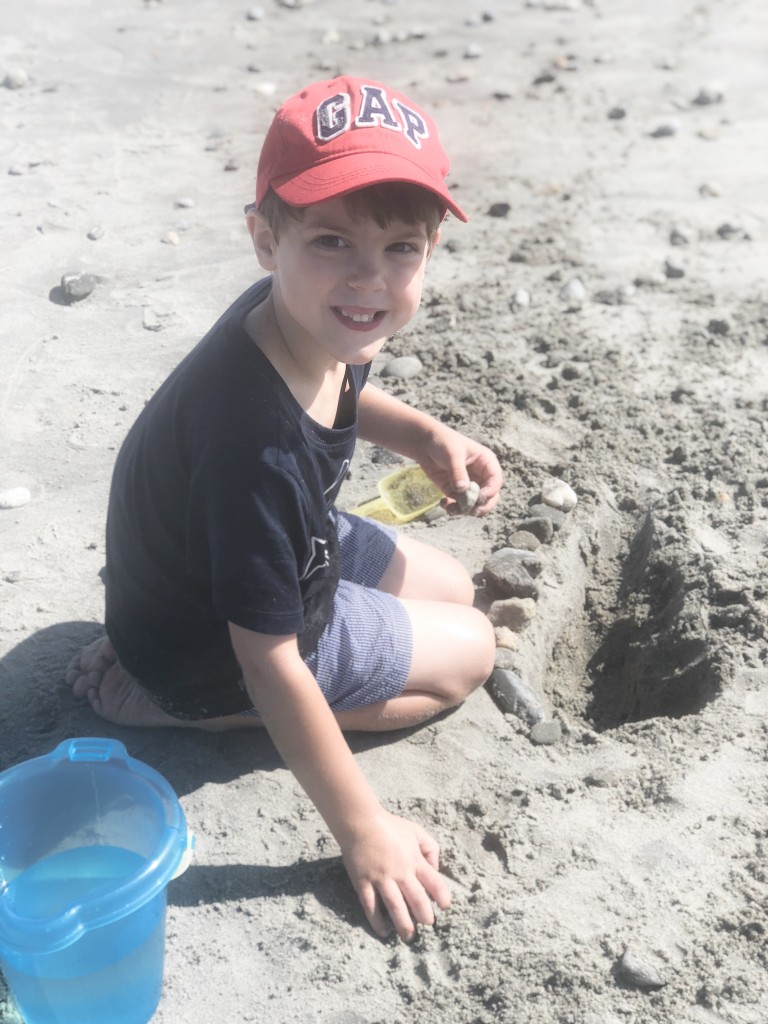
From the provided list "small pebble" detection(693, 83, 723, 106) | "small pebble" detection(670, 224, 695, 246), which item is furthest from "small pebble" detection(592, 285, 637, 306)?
"small pebble" detection(693, 83, 723, 106)

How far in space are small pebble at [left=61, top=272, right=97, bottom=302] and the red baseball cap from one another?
224cm

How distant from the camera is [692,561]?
326 cm

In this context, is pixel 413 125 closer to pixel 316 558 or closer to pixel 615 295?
pixel 316 558

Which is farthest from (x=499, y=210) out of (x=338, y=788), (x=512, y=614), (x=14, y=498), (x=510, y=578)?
(x=338, y=788)

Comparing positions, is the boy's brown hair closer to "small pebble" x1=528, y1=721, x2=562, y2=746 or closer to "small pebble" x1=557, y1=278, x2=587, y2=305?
"small pebble" x1=528, y1=721, x2=562, y2=746

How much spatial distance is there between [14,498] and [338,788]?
5.17ft

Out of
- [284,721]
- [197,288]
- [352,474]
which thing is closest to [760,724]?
[284,721]

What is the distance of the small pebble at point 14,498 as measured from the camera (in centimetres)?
338

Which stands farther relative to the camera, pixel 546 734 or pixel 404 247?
pixel 546 734

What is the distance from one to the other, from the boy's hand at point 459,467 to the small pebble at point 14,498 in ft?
3.83

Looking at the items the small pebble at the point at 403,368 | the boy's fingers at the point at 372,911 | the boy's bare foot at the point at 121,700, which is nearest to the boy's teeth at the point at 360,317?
the boy's bare foot at the point at 121,700

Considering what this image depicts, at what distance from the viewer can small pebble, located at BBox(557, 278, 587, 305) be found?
4543mm

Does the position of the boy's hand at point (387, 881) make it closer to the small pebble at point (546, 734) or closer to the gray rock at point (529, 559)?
the small pebble at point (546, 734)

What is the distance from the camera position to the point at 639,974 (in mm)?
2236
